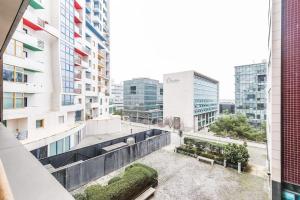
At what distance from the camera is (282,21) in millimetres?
8055

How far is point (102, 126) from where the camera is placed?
27.0 m

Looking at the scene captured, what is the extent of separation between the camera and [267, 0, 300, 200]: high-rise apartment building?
7.67 meters

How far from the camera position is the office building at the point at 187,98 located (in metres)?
39.8

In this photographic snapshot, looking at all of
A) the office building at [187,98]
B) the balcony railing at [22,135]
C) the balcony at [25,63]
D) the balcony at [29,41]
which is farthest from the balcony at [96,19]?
the balcony railing at [22,135]

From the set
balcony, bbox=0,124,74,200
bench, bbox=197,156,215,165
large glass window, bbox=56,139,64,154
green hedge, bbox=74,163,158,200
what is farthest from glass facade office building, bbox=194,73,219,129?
balcony, bbox=0,124,74,200

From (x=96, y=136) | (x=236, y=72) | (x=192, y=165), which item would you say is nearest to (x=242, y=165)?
(x=192, y=165)

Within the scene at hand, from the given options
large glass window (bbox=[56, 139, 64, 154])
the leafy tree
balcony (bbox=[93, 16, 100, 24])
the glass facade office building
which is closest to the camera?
large glass window (bbox=[56, 139, 64, 154])

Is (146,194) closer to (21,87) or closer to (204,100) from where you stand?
(21,87)

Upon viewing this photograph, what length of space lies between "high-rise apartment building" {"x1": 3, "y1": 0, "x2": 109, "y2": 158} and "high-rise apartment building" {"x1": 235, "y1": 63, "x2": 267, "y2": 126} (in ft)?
148

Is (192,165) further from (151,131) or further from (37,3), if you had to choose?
(37,3)

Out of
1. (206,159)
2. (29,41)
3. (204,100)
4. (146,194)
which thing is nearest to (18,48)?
(29,41)

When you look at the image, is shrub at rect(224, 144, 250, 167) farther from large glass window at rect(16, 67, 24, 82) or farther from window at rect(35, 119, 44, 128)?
large glass window at rect(16, 67, 24, 82)

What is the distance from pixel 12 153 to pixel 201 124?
4653 cm

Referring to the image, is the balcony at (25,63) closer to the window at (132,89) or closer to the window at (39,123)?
the window at (39,123)
